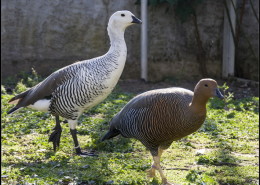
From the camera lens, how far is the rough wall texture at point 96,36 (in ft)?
33.3

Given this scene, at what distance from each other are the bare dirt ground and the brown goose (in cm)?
442

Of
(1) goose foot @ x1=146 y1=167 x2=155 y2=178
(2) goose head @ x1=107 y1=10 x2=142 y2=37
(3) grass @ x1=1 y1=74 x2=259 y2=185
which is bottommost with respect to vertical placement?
(3) grass @ x1=1 y1=74 x2=259 y2=185

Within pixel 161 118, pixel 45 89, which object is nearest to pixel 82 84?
pixel 45 89

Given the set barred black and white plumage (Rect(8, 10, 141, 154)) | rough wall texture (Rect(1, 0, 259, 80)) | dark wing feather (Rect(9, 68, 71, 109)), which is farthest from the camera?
rough wall texture (Rect(1, 0, 259, 80))

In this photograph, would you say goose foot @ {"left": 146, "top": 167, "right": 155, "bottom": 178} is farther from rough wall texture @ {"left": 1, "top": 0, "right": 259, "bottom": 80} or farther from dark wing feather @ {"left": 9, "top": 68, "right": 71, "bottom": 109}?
rough wall texture @ {"left": 1, "top": 0, "right": 259, "bottom": 80}

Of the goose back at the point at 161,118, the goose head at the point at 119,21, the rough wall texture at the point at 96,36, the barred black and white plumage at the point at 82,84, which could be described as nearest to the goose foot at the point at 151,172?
the goose back at the point at 161,118

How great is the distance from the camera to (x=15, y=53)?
10.3m

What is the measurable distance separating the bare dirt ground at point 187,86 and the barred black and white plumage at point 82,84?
3657 millimetres

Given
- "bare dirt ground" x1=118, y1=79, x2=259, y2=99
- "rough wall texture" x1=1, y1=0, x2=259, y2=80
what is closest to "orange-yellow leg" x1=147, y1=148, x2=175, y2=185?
"bare dirt ground" x1=118, y1=79, x2=259, y2=99

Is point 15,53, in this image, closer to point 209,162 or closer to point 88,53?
point 88,53

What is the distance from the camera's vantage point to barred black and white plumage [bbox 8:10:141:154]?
18.2 feet

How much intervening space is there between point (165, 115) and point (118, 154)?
1.27 meters

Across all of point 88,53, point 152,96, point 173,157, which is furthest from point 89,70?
point 88,53

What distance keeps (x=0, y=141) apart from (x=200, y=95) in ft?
9.17
